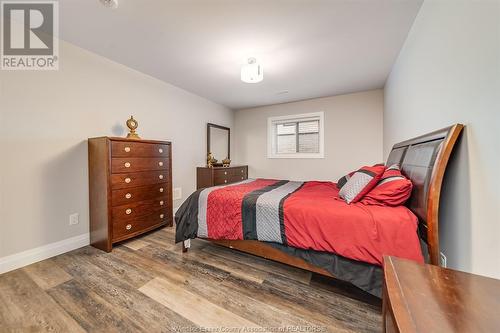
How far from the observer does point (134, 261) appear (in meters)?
1.96

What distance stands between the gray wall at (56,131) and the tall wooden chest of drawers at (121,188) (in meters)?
0.19

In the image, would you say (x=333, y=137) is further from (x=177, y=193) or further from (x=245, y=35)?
(x=177, y=193)

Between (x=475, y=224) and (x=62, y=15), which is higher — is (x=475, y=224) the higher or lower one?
the lower one

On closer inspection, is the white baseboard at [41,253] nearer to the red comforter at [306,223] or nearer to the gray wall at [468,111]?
the red comforter at [306,223]

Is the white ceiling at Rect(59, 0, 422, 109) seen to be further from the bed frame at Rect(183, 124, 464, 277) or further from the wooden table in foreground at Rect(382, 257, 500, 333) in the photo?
the wooden table in foreground at Rect(382, 257, 500, 333)

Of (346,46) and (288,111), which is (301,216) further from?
(288,111)

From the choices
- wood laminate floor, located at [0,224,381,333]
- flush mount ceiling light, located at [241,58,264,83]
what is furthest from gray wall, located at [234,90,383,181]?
wood laminate floor, located at [0,224,381,333]

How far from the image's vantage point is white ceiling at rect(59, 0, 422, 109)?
1.66m

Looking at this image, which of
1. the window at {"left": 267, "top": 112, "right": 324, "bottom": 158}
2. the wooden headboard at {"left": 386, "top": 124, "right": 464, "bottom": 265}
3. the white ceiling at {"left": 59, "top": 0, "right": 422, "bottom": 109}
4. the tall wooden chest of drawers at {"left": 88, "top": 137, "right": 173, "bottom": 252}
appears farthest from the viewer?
the window at {"left": 267, "top": 112, "right": 324, "bottom": 158}

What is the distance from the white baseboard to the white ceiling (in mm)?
2219

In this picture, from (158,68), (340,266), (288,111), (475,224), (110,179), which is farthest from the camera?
(288,111)

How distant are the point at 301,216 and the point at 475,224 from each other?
939mm

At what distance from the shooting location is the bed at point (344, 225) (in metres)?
1.21

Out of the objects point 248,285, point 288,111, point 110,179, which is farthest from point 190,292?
point 288,111
